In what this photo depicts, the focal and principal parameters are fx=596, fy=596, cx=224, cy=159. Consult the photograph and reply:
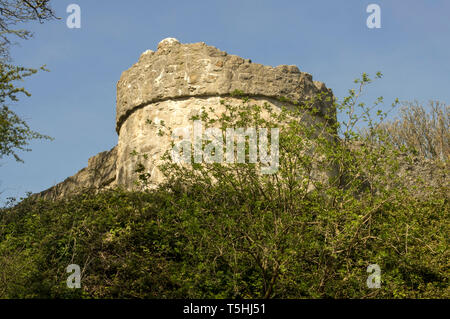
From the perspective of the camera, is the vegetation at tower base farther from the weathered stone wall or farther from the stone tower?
the weathered stone wall

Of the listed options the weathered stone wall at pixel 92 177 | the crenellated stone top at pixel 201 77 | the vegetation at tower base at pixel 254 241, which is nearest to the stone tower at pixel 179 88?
the crenellated stone top at pixel 201 77

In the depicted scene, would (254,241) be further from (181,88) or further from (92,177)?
(92,177)

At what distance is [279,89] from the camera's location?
8.72m

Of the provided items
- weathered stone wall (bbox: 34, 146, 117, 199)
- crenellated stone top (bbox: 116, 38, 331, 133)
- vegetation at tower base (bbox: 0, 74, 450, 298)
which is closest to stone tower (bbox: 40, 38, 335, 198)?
crenellated stone top (bbox: 116, 38, 331, 133)

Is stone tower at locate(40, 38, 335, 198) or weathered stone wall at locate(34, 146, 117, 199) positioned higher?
stone tower at locate(40, 38, 335, 198)

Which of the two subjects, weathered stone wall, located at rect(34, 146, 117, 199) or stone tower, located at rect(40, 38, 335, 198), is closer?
stone tower, located at rect(40, 38, 335, 198)

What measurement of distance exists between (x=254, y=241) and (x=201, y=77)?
11.5 feet

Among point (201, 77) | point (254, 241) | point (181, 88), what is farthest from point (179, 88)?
point (254, 241)

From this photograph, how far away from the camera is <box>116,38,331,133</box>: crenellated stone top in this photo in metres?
8.57

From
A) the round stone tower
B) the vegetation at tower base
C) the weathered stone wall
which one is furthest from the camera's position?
the weathered stone wall

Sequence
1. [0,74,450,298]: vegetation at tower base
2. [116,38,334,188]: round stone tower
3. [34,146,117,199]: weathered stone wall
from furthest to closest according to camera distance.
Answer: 1. [34,146,117,199]: weathered stone wall
2. [116,38,334,188]: round stone tower
3. [0,74,450,298]: vegetation at tower base

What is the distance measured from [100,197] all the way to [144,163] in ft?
2.77

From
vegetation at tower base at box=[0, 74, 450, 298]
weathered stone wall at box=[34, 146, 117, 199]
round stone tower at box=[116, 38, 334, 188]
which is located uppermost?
round stone tower at box=[116, 38, 334, 188]
